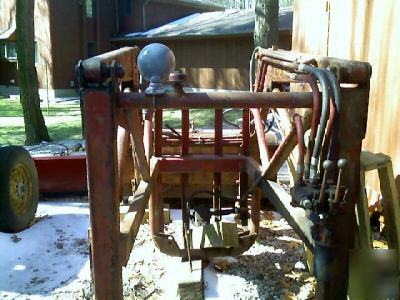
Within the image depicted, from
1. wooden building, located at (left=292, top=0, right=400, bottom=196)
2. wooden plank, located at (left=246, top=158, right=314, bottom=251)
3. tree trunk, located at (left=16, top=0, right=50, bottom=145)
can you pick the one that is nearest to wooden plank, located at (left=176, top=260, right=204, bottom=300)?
wooden plank, located at (left=246, top=158, right=314, bottom=251)

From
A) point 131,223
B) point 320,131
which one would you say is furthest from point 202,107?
point 131,223

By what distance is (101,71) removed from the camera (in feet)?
6.11

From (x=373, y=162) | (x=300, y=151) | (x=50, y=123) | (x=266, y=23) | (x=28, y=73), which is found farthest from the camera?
(x=50, y=123)

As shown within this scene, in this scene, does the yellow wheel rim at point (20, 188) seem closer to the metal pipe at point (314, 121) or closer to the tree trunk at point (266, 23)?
the metal pipe at point (314, 121)

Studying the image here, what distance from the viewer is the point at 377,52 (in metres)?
4.46

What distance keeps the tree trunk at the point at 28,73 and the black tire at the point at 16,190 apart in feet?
16.8

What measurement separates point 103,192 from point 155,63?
0.69 m

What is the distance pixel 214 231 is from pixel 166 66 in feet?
5.38

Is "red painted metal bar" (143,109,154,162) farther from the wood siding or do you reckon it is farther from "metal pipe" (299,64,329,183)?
the wood siding

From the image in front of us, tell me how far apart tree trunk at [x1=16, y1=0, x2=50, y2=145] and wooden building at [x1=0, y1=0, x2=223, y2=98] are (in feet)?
31.3

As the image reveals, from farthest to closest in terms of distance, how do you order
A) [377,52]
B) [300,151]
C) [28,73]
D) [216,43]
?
1. [216,43]
2. [28,73]
3. [377,52]
4. [300,151]

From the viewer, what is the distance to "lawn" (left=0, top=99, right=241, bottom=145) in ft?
35.6

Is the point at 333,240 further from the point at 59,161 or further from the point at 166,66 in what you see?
the point at 59,161

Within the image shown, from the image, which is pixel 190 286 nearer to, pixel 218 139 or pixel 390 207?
pixel 218 139
